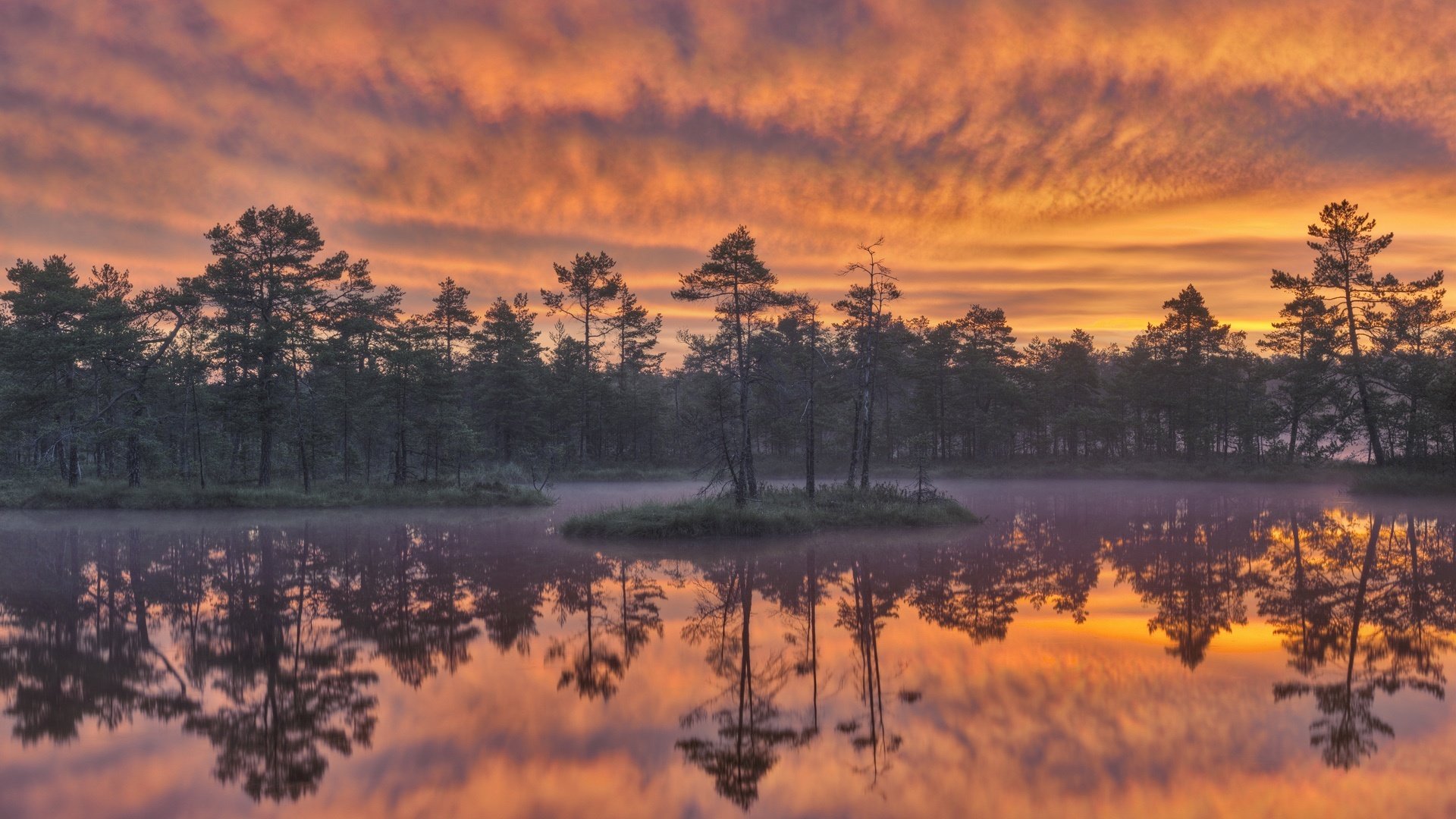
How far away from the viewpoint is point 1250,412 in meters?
63.5

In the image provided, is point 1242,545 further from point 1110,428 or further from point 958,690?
point 1110,428

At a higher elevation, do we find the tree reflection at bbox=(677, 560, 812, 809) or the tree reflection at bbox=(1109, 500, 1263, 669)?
the tree reflection at bbox=(677, 560, 812, 809)

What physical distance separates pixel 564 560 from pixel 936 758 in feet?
53.7

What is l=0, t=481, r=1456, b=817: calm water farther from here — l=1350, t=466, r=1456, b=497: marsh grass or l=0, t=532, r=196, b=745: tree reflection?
l=1350, t=466, r=1456, b=497: marsh grass

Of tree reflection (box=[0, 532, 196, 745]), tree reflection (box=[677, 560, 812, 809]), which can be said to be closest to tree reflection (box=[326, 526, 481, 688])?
tree reflection (box=[0, 532, 196, 745])

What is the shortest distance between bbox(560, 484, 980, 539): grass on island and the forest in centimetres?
166

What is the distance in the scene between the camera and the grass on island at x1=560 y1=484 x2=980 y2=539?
27734 millimetres

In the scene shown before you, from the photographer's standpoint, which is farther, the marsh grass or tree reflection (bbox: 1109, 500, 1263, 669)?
the marsh grass

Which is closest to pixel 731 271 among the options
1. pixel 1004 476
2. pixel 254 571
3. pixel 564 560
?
pixel 564 560

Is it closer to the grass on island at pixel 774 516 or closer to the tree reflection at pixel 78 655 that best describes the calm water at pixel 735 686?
the tree reflection at pixel 78 655

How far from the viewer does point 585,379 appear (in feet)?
216

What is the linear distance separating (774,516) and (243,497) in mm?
29842

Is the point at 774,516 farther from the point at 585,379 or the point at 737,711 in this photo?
the point at 585,379

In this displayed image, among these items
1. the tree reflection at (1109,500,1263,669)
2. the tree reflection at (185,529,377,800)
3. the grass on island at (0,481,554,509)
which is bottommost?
the tree reflection at (1109,500,1263,669)
